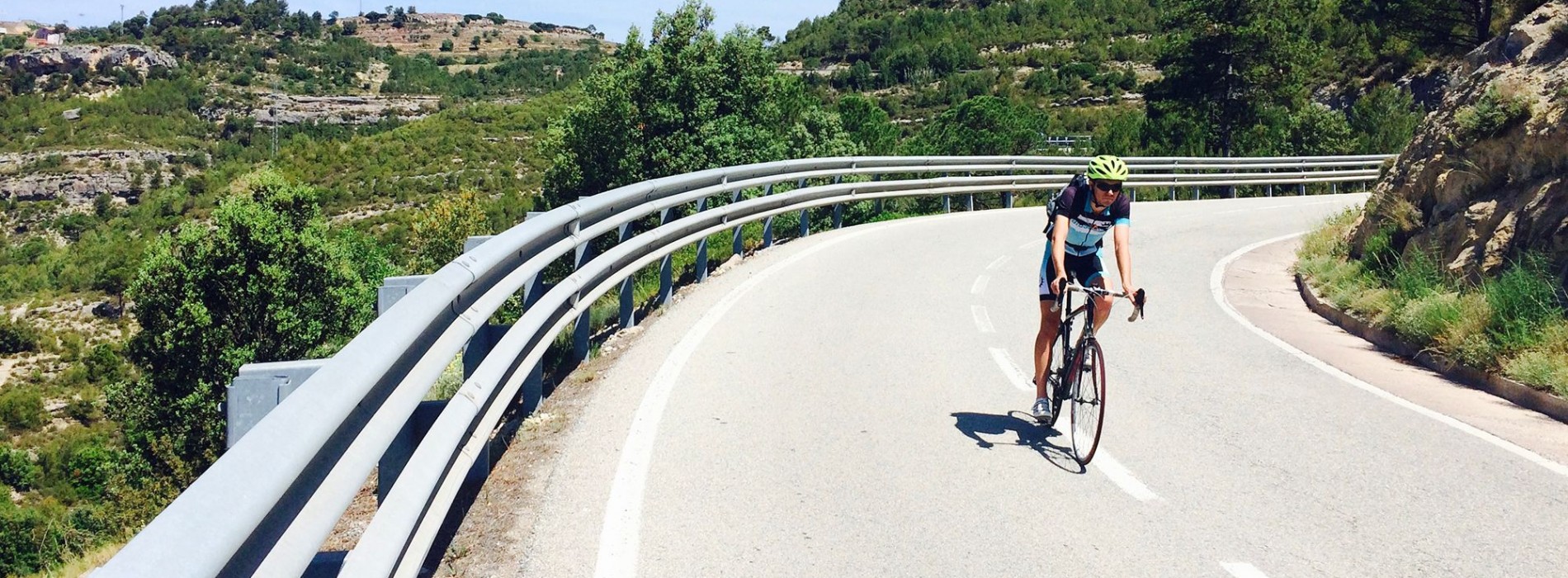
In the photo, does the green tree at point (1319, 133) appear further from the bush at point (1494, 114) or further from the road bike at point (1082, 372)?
the road bike at point (1082, 372)

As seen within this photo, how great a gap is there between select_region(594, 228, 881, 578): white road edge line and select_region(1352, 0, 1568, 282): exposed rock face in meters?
7.04

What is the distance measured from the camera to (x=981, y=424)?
7.74 m

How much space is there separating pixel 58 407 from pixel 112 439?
36527 mm

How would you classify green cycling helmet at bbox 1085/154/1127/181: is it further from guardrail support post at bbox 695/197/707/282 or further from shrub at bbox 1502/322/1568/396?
guardrail support post at bbox 695/197/707/282

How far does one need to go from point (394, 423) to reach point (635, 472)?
8.63 ft

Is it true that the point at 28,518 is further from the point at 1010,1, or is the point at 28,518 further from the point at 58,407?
the point at 1010,1

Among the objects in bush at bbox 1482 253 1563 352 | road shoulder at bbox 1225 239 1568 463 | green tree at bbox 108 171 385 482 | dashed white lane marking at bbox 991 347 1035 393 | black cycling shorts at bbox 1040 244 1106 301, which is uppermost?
black cycling shorts at bbox 1040 244 1106 301

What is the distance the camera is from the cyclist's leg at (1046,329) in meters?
7.53

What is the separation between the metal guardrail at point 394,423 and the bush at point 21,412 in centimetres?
10122

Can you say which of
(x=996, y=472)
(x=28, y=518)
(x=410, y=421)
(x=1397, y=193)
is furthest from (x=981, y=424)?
(x=28, y=518)

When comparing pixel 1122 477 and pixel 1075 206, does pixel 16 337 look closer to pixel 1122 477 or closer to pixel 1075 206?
pixel 1075 206

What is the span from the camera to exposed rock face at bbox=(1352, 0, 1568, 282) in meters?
10.8

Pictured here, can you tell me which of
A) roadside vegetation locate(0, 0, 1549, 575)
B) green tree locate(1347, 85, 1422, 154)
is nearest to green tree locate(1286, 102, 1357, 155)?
roadside vegetation locate(0, 0, 1549, 575)

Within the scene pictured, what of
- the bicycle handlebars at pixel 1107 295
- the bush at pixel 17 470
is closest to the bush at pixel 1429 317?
the bicycle handlebars at pixel 1107 295
